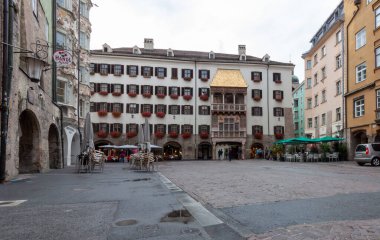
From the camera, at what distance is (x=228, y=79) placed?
51.8m

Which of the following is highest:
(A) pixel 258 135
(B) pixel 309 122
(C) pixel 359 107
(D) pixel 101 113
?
(D) pixel 101 113

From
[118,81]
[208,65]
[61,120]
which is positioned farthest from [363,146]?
[118,81]

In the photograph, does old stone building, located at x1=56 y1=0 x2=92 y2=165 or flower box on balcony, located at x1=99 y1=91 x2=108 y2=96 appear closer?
old stone building, located at x1=56 y1=0 x2=92 y2=165

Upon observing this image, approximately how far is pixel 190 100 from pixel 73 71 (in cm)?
2571

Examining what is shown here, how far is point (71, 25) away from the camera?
2575 centimetres

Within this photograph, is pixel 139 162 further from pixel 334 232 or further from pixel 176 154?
pixel 176 154

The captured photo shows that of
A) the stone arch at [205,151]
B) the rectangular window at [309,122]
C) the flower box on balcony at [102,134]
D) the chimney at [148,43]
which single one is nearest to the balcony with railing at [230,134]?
the stone arch at [205,151]

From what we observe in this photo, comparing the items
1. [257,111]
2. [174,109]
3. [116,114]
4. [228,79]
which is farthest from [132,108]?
[257,111]

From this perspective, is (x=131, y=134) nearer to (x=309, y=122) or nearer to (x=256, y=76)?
A: (x=256, y=76)

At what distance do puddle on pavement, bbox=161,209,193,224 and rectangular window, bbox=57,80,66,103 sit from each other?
20.1 m

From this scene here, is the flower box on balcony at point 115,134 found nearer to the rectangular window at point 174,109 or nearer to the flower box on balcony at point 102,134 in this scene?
the flower box on balcony at point 102,134

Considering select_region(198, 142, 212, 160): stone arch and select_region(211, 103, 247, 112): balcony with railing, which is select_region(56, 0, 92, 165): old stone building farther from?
select_region(198, 142, 212, 160): stone arch

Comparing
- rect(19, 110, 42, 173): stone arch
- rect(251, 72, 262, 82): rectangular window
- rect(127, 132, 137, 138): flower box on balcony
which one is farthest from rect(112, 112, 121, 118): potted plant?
rect(19, 110, 42, 173): stone arch

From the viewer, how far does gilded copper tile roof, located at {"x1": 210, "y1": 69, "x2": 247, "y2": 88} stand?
5125 cm
